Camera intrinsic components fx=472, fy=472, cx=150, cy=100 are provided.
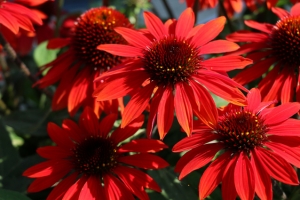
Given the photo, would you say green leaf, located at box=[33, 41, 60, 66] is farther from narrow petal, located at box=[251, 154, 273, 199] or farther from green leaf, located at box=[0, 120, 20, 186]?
narrow petal, located at box=[251, 154, 273, 199]

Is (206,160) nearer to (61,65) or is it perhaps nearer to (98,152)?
(98,152)

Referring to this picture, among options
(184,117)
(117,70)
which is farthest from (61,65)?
(184,117)

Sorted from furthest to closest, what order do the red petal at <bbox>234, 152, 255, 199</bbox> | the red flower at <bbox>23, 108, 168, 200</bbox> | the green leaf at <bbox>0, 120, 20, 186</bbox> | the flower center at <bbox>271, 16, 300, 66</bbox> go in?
1. the green leaf at <bbox>0, 120, 20, 186</bbox>
2. the flower center at <bbox>271, 16, 300, 66</bbox>
3. the red flower at <bbox>23, 108, 168, 200</bbox>
4. the red petal at <bbox>234, 152, 255, 199</bbox>

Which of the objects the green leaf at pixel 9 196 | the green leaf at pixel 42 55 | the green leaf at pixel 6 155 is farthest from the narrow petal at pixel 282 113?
the green leaf at pixel 42 55

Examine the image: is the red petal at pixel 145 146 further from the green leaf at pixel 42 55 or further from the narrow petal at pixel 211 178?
the green leaf at pixel 42 55

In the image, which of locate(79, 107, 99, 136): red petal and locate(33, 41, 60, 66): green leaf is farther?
locate(33, 41, 60, 66): green leaf

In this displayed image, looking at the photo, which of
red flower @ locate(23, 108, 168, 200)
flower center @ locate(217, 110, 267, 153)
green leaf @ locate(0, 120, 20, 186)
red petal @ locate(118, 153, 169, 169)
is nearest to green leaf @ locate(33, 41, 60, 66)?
green leaf @ locate(0, 120, 20, 186)
